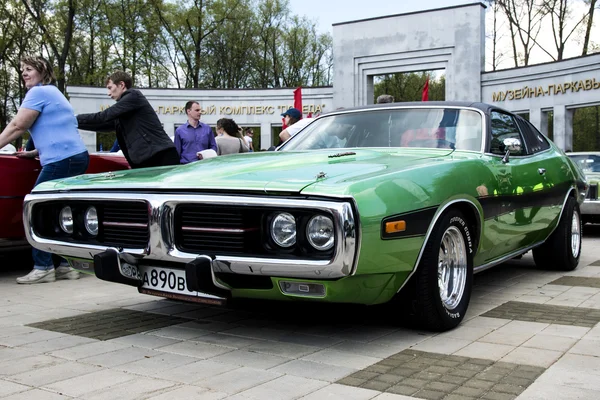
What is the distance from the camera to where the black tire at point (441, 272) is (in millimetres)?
3574

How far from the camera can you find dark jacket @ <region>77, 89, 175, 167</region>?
19.4 ft

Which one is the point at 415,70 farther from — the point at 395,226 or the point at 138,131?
the point at 395,226

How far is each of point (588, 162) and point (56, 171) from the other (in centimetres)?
875

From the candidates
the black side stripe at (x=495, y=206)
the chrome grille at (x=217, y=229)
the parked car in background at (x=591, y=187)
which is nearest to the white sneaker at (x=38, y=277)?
the chrome grille at (x=217, y=229)

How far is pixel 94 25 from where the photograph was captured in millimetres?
41906

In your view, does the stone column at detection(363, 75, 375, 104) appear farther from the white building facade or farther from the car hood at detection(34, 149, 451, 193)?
the car hood at detection(34, 149, 451, 193)

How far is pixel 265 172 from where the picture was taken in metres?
3.55

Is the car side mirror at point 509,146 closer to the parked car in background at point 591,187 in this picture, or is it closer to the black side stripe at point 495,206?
the black side stripe at point 495,206

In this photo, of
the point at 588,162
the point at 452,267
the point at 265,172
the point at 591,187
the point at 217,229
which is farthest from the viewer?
the point at 588,162

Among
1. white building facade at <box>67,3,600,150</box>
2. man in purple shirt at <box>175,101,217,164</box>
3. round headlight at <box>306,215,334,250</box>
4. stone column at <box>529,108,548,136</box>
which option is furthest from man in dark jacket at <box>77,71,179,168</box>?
stone column at <box>529,108,548,136</box>

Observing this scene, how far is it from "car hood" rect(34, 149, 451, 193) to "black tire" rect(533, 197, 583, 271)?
7.24ft

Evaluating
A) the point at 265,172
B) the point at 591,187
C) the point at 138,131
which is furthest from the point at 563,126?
the point at 265,172

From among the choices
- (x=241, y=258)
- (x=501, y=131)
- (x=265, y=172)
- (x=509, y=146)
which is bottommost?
(x=241, y=258)

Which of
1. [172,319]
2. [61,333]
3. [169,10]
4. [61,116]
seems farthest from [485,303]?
[169,10]
